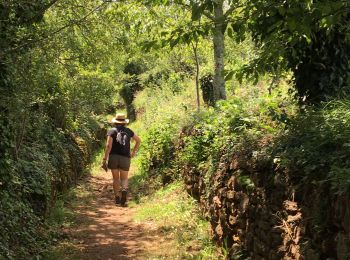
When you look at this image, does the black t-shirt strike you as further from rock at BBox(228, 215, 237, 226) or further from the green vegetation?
rock at BBox(228, 215, 237, 226)

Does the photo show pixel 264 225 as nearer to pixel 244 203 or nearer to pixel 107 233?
pixel 244 203

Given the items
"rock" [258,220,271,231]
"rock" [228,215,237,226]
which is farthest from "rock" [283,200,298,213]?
"rock" [228,215,237,226]

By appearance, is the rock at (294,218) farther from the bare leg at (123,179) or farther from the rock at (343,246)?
the bare leg at (123,179)

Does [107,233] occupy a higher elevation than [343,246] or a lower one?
lower

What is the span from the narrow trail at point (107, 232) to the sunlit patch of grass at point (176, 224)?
23 cm

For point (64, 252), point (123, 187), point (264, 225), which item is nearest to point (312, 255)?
point (264, 225)

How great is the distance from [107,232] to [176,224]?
4.22ft

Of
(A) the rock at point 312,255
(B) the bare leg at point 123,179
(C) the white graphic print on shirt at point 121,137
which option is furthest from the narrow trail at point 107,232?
(A) the rock at point 312,255

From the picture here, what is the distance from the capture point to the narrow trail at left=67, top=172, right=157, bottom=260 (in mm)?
6912

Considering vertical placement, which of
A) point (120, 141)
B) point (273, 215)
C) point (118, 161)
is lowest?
point (273, 215)

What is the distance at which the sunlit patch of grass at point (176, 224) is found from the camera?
6609 millimetres

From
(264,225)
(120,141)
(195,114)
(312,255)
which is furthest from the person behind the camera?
(195,114)

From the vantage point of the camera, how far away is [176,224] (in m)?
7.95

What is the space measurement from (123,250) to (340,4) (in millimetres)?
5170
